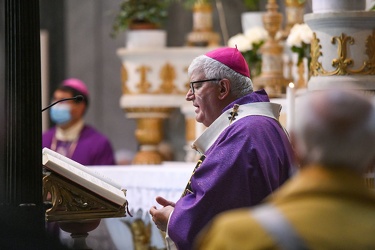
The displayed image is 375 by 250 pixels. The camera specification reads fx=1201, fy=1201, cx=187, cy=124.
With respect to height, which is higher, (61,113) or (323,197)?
(323,197)

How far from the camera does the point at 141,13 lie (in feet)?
41.4

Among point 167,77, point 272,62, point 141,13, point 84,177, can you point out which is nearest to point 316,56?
point 272,62

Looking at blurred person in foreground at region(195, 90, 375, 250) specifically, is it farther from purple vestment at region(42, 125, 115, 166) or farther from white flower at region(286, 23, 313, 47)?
purple vestment at region(42, 125, 115, 166)

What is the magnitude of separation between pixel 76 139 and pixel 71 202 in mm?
5812

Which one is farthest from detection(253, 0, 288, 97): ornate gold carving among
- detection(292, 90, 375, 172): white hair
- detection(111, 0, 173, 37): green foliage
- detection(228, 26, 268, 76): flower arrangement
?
detection(292, 90, 375, 172): white hair

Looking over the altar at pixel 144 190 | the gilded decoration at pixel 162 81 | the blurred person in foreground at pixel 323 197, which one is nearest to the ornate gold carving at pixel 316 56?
the altar at pixel 144 190

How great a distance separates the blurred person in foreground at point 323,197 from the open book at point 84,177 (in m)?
2.41

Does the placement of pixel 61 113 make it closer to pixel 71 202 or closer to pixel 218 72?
pixel 218 72

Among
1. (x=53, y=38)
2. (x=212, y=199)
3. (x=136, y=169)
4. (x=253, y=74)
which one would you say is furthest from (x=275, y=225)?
(x=53, y=38)

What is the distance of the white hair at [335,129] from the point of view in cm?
301

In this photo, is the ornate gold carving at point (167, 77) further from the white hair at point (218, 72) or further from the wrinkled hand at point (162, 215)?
the wrinkled hand at point (162, 215)

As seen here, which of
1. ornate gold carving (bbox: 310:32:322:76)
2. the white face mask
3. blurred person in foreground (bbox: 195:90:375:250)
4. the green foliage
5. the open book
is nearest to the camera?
blurred person in foreground (bbox: 195:90:375:250)

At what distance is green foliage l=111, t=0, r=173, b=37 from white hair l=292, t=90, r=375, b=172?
961 centimetres

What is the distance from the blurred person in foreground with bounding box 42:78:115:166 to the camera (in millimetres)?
11055
